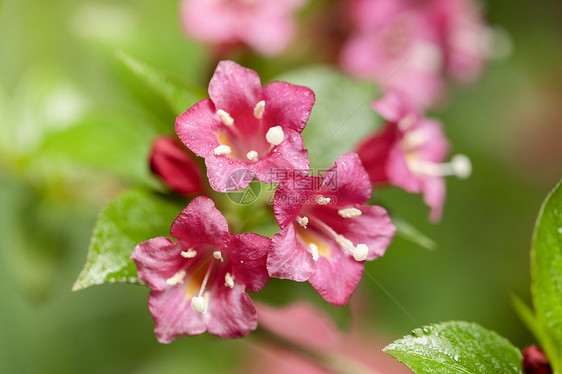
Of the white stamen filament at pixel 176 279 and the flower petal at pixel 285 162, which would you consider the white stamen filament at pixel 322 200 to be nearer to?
the flower petal at pixel 285 162

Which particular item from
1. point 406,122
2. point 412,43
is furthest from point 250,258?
point 412,43

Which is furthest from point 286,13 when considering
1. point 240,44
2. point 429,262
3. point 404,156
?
point 429,262

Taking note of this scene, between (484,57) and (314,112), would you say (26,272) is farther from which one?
(484,57)

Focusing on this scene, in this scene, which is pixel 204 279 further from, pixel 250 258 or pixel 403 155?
pixel 403 155

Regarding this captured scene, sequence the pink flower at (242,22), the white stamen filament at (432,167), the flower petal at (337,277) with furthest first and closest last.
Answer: the pink flower at (242,22) < the white stamen filament at (432,167) < the flower petal at (337,277)

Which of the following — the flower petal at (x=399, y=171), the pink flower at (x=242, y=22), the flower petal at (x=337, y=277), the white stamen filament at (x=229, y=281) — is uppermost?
the pink flower at (x=242, y=22)

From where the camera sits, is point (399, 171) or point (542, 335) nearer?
point (542, 335)

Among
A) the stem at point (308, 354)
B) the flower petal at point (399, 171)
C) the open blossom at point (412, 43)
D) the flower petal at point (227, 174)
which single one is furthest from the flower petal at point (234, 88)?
the open blossom at point (412, 43)
